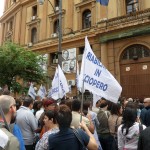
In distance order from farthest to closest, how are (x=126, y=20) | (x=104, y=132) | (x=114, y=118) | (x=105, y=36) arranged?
1. (x=105, y=36)
2. (x=126, y=20)
3. (x=104, y=132)
4. (x=114, y=118)

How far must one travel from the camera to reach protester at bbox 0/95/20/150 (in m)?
2.01

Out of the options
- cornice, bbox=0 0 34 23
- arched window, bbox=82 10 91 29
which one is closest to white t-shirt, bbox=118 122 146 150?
arched window, bbox=82 10 91 29

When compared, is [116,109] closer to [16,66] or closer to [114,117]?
[114,117]

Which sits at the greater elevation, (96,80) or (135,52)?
(135,52)

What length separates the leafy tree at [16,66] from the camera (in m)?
18.1

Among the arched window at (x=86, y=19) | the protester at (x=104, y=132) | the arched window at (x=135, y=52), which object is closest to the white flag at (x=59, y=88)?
the protester at (x=104, y=132)

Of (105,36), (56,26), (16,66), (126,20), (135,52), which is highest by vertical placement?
(56,26)

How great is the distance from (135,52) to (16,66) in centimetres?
876

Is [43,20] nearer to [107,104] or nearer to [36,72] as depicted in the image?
[36,72]

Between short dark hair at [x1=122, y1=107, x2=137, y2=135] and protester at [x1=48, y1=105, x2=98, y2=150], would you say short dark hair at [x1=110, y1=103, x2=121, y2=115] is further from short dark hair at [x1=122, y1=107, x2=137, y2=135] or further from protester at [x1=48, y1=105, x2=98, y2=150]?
protester at [x1=48, y1=105, x2=98, y2=150]

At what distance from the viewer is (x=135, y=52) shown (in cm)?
1723

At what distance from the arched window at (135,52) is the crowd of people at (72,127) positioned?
11.2 metres

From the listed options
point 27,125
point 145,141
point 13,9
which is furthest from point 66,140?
point 13,9

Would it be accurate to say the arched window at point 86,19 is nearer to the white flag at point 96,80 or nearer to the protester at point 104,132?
the protester at point 104,132
